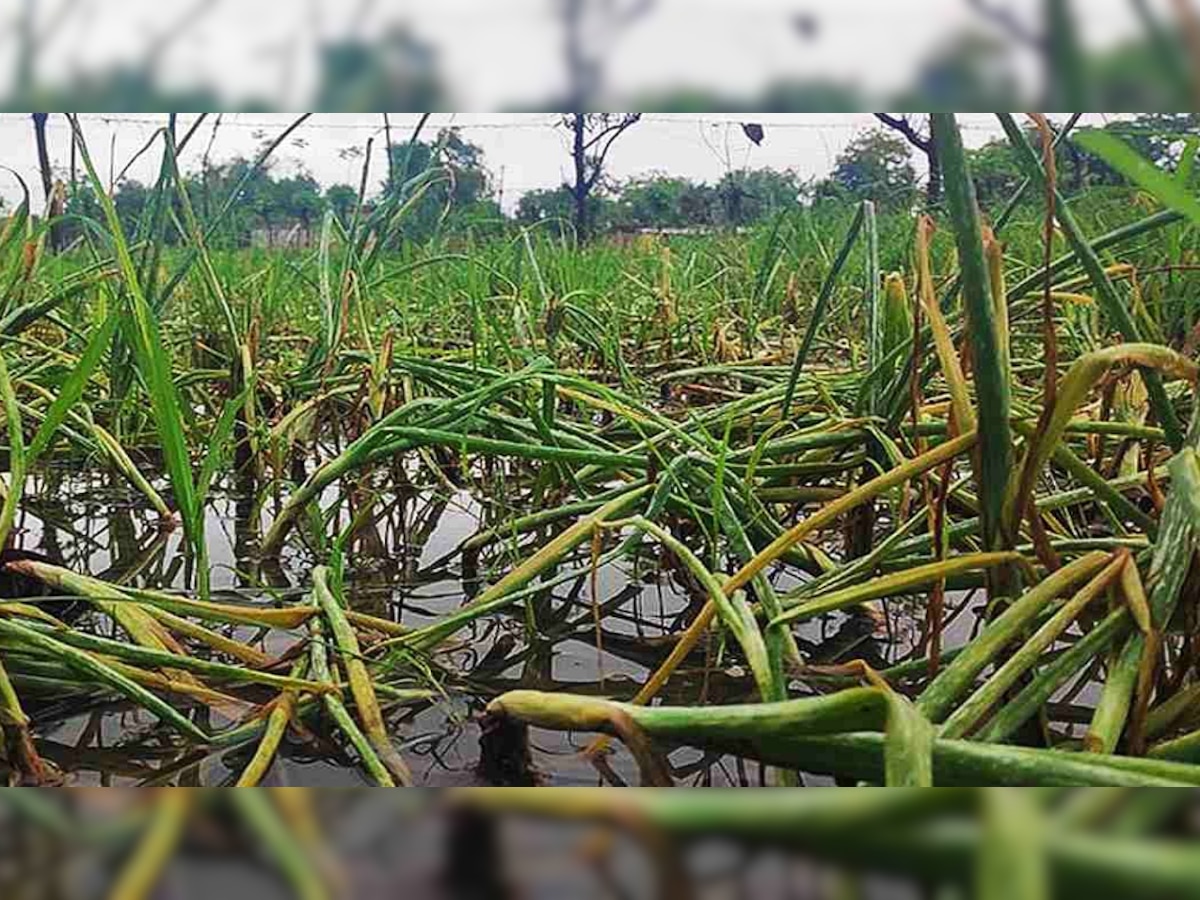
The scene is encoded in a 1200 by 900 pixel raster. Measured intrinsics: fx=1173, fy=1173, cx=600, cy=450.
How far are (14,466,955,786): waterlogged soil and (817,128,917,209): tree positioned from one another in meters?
2.28

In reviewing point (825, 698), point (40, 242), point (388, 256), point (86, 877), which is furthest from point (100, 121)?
point (388, 256)

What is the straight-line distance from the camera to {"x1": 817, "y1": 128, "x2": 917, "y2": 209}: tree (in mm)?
3357

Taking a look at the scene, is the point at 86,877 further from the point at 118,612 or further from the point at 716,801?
the point at 118,612

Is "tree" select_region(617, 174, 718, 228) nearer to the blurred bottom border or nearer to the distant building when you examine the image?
the distant building

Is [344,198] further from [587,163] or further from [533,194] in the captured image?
[533,194]

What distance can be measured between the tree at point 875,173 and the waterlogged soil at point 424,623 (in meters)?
2.28

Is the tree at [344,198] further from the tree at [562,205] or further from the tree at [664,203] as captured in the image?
the tree at [664,203]

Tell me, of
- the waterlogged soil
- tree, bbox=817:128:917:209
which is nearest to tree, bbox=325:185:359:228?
the waterlogged soil

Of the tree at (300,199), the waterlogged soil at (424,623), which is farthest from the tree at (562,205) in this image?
the waterlogged soil at (424,623)

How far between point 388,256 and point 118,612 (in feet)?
8.19

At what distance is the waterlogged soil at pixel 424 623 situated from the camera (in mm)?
606

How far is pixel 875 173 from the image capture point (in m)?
3.75

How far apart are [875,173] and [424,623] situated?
3.19 meters
